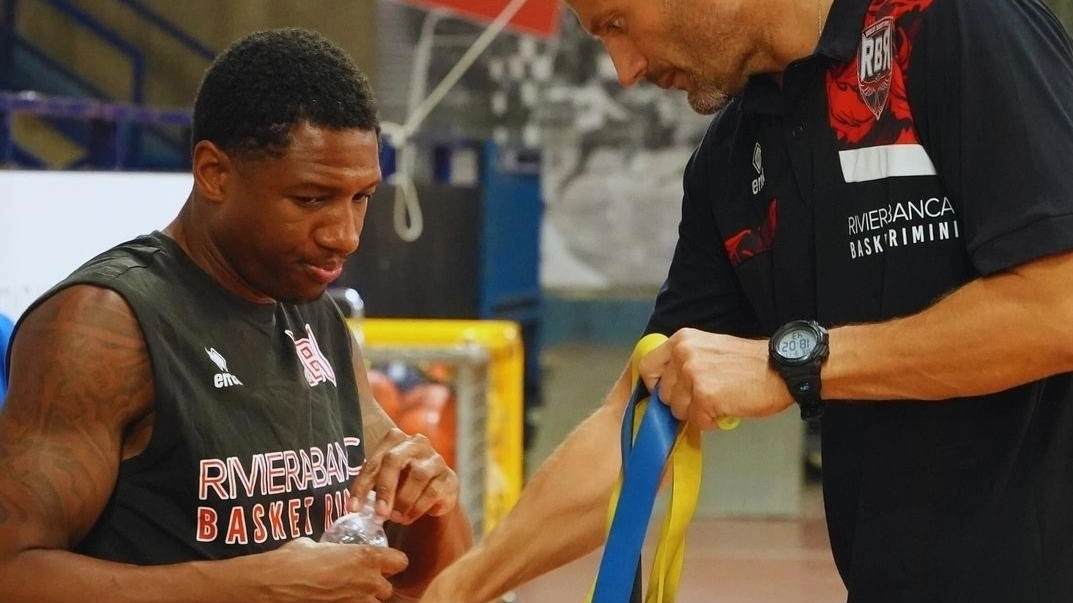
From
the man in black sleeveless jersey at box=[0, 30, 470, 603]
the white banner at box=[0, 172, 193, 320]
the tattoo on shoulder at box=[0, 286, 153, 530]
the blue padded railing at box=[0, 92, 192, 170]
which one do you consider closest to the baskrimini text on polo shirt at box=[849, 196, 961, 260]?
the man in black sleeveless jersey at box=[0, 30, 470, 603]

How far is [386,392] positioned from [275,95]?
8.83 ft

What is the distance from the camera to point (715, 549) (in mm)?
7156

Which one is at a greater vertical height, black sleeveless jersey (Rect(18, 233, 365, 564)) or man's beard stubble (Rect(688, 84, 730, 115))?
man's beard stubble (Rect(688, 84, 730, 115))

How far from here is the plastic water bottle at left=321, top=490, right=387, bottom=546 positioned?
2236mm

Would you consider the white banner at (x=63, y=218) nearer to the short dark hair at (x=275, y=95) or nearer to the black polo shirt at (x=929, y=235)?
the short dark hair at (x=275, y=95)

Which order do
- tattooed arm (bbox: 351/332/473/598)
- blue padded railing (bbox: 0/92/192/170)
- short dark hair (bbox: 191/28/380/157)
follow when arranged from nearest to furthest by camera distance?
short dark hair (bbox: 191/28/380/157) < tattooed arm (bbox: 351/332/473/598) < blue padded railing (bbox: 0/92/192/170)

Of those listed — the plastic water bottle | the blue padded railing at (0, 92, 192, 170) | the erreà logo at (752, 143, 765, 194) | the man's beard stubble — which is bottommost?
the plastic water bottle

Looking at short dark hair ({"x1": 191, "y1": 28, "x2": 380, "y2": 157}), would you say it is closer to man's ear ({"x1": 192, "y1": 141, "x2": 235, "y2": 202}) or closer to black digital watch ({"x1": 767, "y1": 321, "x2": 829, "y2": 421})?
man's ear ({"x1": 192, "y1": 141, "x2": 235, "y2": 202})

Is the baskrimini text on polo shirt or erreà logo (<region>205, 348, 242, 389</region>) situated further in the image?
erreà logo (<region>205, 348, 242, 389</region>)

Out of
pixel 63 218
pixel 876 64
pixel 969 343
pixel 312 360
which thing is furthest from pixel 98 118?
pixel 969 343

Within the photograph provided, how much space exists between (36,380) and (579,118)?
7758 millimetres

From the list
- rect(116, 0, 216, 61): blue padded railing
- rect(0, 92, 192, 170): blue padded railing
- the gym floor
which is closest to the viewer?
rect(0, 92, 192, 170): blue padded railing

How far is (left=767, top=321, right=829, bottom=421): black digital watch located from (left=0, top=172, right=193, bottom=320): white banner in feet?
8.73

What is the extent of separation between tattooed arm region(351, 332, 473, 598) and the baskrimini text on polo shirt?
0.78 metres
